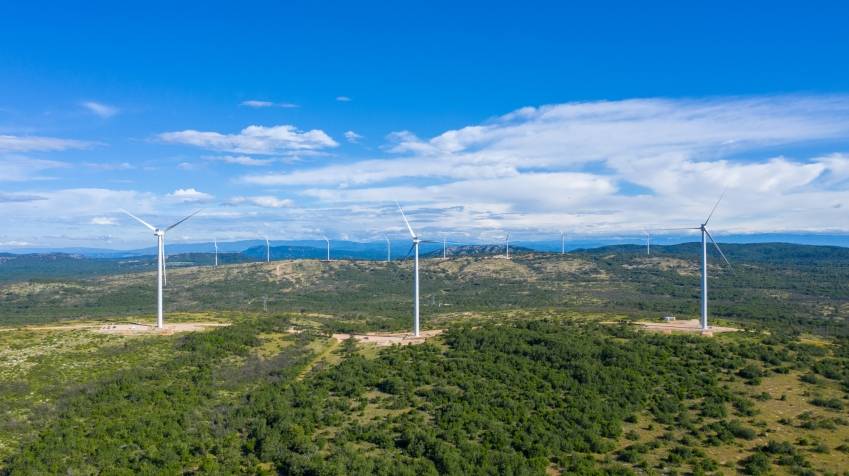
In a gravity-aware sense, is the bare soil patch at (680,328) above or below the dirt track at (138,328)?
below

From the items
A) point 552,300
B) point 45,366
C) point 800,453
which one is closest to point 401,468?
point 800,453

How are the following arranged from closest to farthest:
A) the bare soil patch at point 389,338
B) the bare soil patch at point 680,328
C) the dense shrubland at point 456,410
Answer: the dense shrubland at point 456,410 → the bare soil patch at point 389,338 → the bare soil patch at point 680,328

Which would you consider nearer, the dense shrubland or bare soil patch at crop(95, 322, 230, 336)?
the dense shrubland

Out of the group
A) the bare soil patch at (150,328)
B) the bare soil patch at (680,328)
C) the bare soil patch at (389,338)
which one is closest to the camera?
the bare soil patch at (389,338)

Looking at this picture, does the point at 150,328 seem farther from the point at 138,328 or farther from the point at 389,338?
the point at 389,338

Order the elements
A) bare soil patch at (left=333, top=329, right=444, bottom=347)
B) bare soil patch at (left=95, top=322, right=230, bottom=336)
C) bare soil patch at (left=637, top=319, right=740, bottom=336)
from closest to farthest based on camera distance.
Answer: bare soil patch at (left=333, top=329, right=444, bottom=347) → bare soil patch at (left=637, top=319, right=740, bottom=336) → bare soil patch at (left=95, top=322, right=230, bottom=336)

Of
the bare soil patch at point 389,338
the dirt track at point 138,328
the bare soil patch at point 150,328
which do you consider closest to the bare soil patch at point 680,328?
the bare soil patch at point 389,338

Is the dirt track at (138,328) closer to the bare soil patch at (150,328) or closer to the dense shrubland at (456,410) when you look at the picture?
the bare soil patch at (150,328)

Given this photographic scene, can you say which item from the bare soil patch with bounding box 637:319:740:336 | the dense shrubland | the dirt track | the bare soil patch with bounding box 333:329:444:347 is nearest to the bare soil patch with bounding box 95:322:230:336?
the dirt track

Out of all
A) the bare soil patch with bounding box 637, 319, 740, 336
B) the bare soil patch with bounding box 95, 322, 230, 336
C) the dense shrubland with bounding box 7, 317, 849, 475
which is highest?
the bare soil patch with bounding box 95, 322, 230, 336

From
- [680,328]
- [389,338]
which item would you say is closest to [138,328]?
[389,338]

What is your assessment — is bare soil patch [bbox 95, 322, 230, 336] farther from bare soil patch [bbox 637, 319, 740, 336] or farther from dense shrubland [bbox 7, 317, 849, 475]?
bare soil patch [bbox 637, 319, 740, 336]

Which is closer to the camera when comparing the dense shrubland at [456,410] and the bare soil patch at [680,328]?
the dense shrubland at [456,410]
